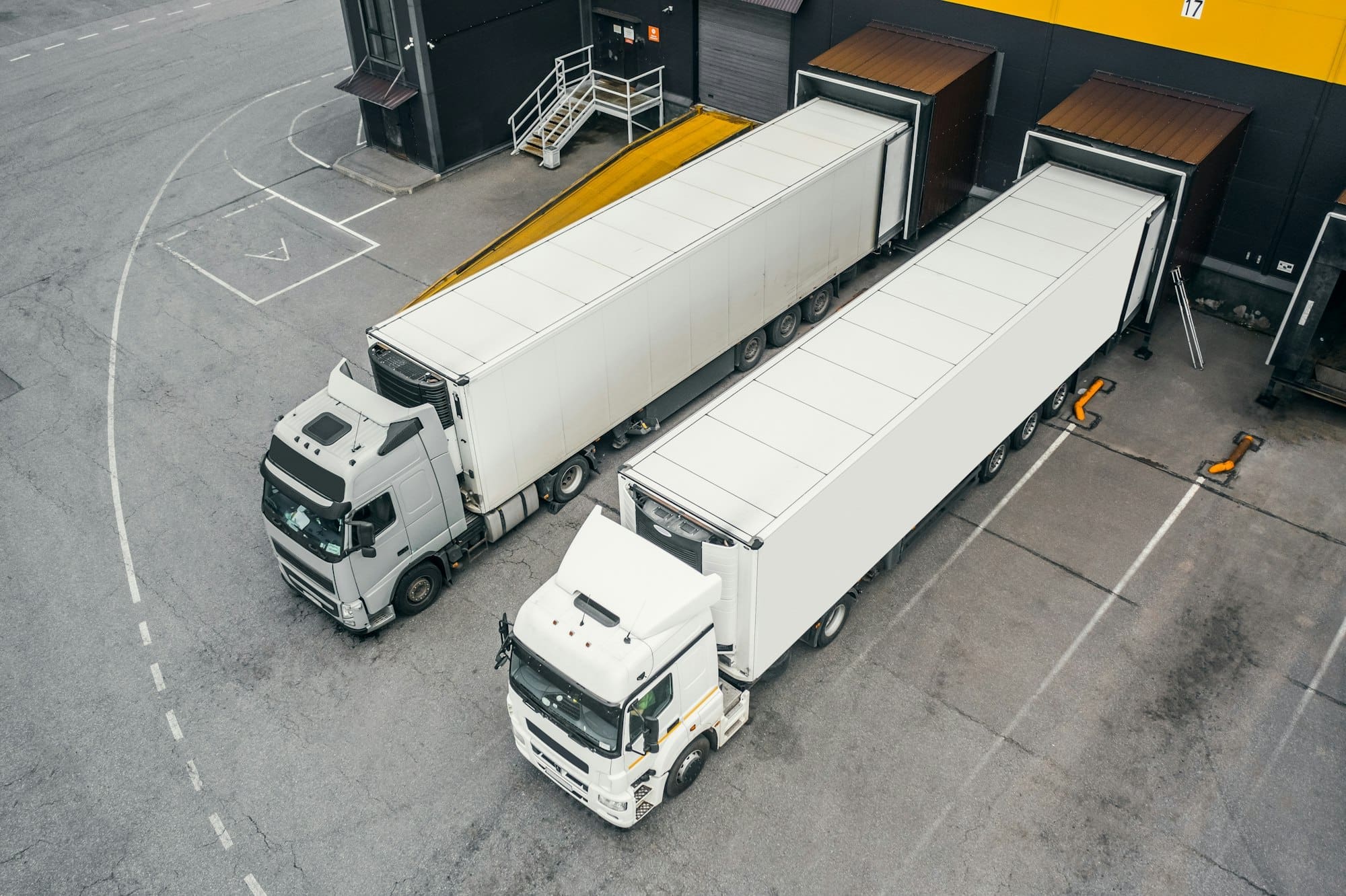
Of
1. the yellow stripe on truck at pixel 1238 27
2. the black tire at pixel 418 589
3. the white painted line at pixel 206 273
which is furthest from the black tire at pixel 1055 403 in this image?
the white painted line at pixel 206 273

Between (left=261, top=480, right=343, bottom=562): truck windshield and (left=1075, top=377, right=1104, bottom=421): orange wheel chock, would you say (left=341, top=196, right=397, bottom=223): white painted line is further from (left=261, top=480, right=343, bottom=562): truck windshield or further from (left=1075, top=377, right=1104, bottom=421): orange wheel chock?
(left=1075, top=377, right=1104, bottom=421): orange wheel chock

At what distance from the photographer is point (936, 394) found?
1476 centimetres

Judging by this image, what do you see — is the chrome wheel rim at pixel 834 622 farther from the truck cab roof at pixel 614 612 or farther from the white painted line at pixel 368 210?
the white painted line at pixel 368 210

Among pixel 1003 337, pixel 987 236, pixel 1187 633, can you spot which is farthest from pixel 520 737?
pixel 987 236

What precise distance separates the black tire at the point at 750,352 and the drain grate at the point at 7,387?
608 inches

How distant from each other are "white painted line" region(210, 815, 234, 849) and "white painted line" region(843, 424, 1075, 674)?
29.5 feet

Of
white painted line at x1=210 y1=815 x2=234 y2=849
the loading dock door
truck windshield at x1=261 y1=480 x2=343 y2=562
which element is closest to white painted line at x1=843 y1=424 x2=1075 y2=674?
truck windshield at x1=261 y1=480 x2=343 y2=562

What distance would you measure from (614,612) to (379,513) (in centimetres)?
477

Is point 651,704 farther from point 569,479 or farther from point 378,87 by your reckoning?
point 378,87

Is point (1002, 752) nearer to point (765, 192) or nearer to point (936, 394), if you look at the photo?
point (936, 394)

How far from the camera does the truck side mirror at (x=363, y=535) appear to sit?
48.8 feet

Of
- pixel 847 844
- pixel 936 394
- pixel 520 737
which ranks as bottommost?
pixel 847 844

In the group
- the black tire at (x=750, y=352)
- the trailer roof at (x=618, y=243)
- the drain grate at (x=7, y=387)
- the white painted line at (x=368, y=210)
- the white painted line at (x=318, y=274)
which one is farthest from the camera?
the white painted line at (x=368, y=210)

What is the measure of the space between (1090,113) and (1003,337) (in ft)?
27.6
